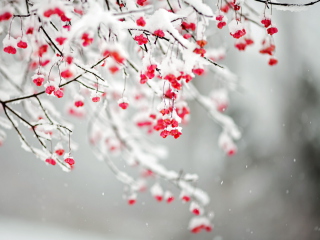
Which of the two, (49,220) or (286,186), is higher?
(286,186)

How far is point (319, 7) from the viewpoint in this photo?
1022cm

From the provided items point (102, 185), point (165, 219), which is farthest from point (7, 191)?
point (165, 219)

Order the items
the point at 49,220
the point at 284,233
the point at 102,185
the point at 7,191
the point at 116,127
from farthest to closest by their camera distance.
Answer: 1. the point at 102,185
2. the point at 7,191
3. the point at 49,220
4. the point at 284,233
5. the point at 116,127

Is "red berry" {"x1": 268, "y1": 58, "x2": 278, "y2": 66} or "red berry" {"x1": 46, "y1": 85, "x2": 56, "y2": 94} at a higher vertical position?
"red berry" {"x1": 268, "y1": 58, "x2": 278, "y2": 66}

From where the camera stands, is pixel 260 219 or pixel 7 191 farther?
pixel 7 191

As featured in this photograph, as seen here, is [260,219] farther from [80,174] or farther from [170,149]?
[80,174]

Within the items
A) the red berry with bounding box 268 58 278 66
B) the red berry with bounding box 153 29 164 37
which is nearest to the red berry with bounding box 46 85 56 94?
the red berry with bounding box 153 29 164 37

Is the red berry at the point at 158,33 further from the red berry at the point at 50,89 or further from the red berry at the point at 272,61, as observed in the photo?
the red berry at the point at 272,61

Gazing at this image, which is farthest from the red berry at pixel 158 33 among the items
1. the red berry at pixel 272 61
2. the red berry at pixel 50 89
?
the red berry at pixel 272 61

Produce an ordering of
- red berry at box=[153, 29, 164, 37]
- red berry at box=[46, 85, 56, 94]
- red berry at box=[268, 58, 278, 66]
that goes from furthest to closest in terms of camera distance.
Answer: red berry at box=[268, 58, 278, 66], red berry at box=[46, 85, 56, 94], red berry at box=[153, 29, 164, 37]

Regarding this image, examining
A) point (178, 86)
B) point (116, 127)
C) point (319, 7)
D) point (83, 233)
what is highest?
point (319, 7)

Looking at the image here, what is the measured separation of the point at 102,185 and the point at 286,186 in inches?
228

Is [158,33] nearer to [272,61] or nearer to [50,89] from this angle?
[50,89]

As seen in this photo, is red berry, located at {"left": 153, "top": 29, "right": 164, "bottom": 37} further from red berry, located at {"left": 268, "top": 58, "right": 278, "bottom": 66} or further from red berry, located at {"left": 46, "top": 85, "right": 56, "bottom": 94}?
red berry, located at {"left": 268, "top": 58, "right": 278, "bottom": 66}
